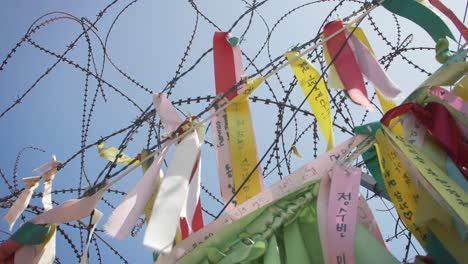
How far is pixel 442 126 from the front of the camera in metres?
1.07

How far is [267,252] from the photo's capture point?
96 centimetres

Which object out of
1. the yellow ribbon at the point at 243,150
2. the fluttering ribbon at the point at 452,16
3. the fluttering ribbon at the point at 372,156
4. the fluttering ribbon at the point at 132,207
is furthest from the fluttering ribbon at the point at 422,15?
the fluttering ribbon at the point at 132,207

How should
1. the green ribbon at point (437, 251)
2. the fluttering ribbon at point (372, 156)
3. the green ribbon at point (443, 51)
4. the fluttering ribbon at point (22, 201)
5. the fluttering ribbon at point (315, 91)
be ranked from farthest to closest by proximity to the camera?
the fluttering ribbon at point (22, 201) → the fluttering ribbon at point (315, 91) → the green ribbon at point (443, 51) → the fluttering ribbon at point (372, 156) → the green ribbon at point (437, 251)

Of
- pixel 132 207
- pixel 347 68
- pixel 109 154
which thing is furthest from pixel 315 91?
pixel 109 154

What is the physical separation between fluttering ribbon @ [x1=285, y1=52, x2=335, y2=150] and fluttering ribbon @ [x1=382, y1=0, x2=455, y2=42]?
0.30 m

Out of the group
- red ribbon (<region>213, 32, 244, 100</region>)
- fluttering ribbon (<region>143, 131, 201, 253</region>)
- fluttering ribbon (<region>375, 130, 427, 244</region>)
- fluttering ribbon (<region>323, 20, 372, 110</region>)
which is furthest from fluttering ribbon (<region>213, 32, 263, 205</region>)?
fluttering ribbon (<region>375, 130, 427, 244</region>)

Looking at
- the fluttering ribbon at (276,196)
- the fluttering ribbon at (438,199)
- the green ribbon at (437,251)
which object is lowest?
the green ribbon at (437,251)

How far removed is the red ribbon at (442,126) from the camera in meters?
1.05

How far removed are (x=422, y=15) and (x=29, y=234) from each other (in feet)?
4.43

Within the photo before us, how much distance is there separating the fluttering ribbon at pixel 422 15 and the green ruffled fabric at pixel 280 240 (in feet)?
2.17

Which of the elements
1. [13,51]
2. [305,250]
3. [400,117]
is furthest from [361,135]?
[13,51]

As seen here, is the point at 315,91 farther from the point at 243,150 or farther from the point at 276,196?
the point at 276,196

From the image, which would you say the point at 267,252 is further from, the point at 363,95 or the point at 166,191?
the point at 363,95

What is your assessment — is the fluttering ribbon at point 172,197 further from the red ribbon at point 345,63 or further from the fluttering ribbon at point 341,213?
the red ribbon at point 345,63
